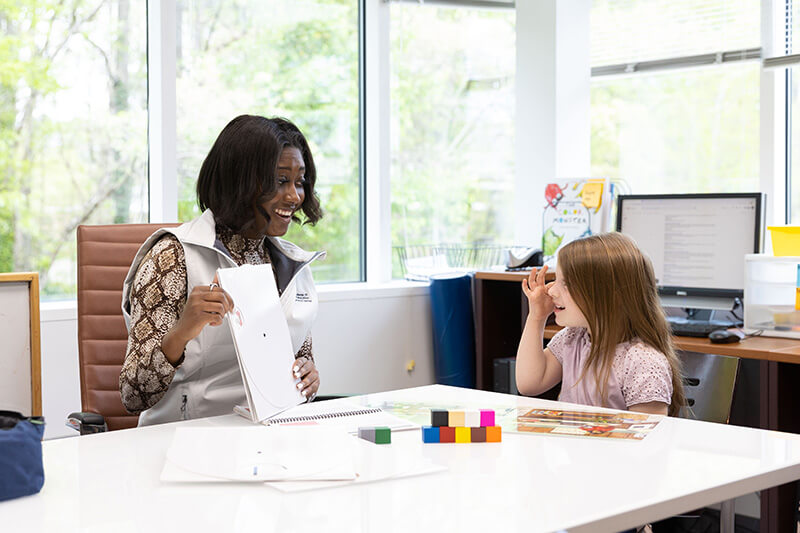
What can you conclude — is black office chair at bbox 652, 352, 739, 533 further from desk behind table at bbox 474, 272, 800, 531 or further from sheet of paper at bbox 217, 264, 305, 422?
sheet of paper at bbox 217, 264, 305, 422

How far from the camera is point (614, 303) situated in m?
1.88

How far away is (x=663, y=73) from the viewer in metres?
3.67

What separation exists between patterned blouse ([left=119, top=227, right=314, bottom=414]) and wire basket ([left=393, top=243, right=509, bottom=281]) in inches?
79.7

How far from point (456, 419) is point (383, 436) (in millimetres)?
128

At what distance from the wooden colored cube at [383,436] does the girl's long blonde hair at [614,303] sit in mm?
656

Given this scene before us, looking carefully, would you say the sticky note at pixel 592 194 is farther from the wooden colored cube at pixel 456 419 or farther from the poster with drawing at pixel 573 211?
the wooden colored cube at pixel 456 419

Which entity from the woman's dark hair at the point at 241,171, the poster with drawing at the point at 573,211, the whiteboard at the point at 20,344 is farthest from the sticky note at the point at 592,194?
the whiteboard at the point at 20,344

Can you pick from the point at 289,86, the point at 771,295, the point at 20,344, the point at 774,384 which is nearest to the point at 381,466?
the point at 20,344

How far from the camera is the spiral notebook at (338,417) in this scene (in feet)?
4.97

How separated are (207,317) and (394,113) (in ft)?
8.08

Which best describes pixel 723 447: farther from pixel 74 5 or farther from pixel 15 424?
pixel 74 5

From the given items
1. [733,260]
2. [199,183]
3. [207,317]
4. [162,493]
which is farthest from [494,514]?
[733,260]

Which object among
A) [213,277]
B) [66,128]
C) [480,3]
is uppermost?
[480,3]

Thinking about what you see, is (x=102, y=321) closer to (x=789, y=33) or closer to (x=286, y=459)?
(x=286, y=459)
